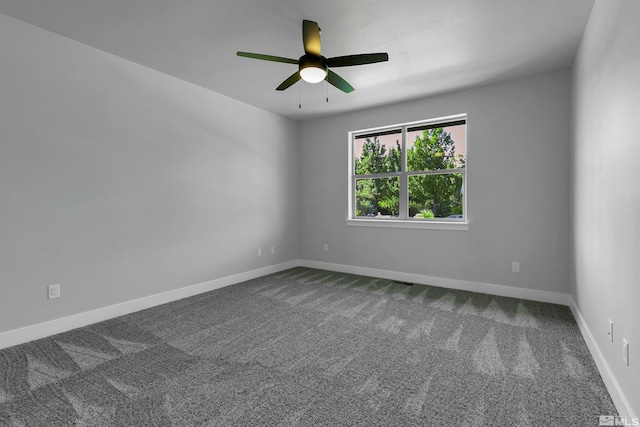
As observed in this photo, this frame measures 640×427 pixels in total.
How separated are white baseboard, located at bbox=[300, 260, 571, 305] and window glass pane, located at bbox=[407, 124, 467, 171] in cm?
159

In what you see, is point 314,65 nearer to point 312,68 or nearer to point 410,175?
point 312,68

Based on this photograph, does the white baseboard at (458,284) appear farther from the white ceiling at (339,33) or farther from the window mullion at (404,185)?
the white ceiling at (339,33)

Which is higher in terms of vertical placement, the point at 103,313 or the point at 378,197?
the point at 378,197

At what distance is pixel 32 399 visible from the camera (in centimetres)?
180

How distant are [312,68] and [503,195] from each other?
290 centimetres

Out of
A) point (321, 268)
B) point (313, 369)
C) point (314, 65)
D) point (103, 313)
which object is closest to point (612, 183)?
point (314, 65)

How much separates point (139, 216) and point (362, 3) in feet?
9.84

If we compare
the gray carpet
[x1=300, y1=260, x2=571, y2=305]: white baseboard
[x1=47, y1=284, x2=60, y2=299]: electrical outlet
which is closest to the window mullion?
[x1=300, y1=260, x2=571, y2=305]: white baseboard

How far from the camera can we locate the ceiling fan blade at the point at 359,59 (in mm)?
2260

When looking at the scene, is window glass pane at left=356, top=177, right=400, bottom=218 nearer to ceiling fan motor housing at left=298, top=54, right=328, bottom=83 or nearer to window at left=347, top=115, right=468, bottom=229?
window at left=347, top=115, right=468, bottom=229

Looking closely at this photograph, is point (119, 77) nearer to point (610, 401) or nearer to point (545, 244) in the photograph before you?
point (610, 401)

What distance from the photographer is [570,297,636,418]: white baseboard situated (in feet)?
5.21

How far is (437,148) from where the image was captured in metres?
4.36

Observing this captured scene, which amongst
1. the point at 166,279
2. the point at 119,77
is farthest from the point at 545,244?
the point at 119,77
